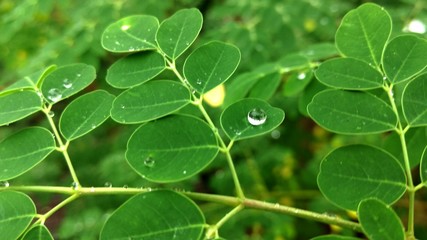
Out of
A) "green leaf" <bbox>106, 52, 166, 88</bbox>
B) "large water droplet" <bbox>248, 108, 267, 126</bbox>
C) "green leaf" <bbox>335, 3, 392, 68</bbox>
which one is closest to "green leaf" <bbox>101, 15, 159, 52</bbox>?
"green leaf" <bbox>106, 52, 166, 88</bbox>

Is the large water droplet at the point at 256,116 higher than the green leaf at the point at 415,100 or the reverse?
higher

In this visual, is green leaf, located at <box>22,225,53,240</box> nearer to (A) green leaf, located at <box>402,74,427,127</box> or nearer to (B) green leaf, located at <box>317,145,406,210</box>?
(B) green leaf, located at <box>317,145,406,210</box>

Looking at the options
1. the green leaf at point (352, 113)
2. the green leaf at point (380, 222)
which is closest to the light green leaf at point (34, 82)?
the green leaf at point (352, 113)

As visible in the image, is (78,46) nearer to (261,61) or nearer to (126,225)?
(261,61)

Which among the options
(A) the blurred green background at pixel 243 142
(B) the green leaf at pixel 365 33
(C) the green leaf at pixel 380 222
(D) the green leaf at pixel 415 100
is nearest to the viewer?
(C) the green leaf at pixel 380 222

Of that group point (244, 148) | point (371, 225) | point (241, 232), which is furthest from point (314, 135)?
point (371, 225)

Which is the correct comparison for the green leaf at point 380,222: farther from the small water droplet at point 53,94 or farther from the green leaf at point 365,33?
the small water droplet at point 53,94
